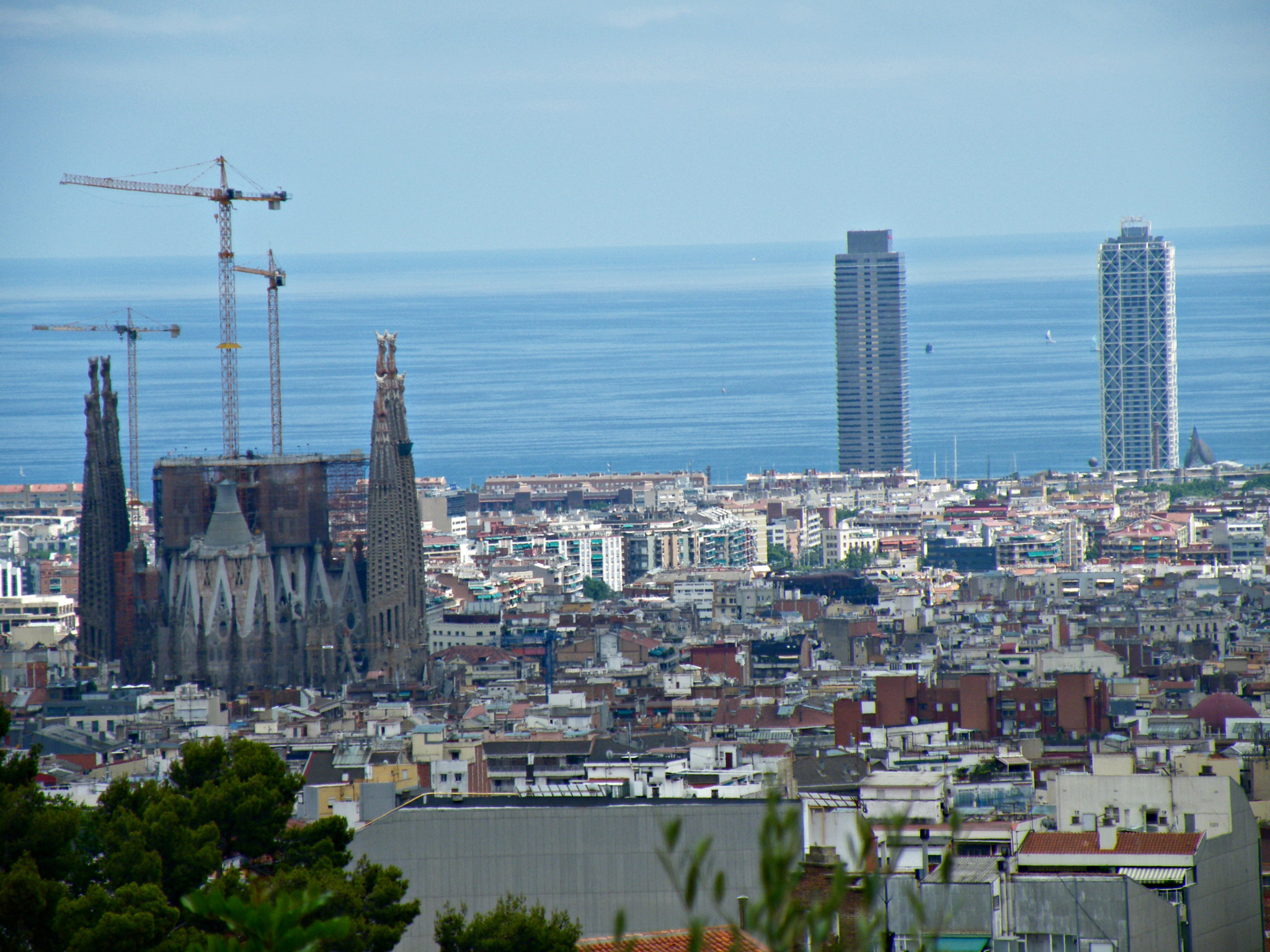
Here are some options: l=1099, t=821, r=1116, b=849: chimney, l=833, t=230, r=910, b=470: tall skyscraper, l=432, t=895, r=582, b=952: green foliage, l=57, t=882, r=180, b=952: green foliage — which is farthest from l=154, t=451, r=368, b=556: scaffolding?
l=833, t=230, r=910, b=470: tall skyscraper

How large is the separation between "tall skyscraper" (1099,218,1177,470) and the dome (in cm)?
9448

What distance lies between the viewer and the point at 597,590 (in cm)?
8350

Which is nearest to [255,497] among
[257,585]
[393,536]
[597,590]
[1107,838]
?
[257,585]

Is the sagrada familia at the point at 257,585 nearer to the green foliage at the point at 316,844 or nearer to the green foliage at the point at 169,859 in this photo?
the green foliage at the point at 169,859

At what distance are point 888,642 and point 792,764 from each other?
25814 millimetres

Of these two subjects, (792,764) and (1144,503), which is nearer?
(792,764)

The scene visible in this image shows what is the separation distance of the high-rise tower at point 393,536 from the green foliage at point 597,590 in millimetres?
19669

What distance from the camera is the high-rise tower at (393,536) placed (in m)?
59.6

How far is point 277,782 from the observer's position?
17172 mm

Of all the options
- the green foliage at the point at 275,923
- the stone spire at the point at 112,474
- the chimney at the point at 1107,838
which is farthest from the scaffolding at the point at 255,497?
the green foliage at the point at 275,923

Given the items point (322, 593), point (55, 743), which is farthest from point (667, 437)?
point (55, 743)

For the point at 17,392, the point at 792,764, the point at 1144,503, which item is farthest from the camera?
the point at 17,392

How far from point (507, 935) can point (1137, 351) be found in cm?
12488

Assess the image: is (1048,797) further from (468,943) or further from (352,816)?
(468,943)
